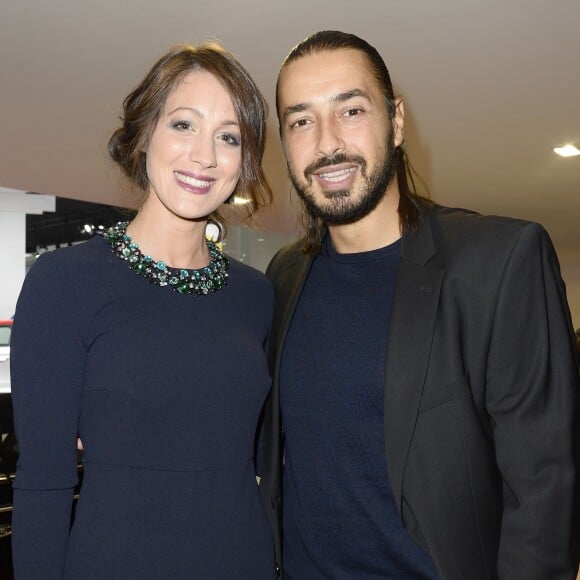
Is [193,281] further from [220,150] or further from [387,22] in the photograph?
[387,22]

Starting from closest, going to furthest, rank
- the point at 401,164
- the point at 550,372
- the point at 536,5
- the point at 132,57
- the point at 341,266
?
the point at 550,372, the point at 341,266, the point at 401,164, the point at 536,5, the point at 132,57

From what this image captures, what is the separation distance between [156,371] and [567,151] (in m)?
5.13

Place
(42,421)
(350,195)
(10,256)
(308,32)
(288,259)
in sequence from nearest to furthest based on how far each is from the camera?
(42,421), (350,195), (288,259), (308,32), (10,256)

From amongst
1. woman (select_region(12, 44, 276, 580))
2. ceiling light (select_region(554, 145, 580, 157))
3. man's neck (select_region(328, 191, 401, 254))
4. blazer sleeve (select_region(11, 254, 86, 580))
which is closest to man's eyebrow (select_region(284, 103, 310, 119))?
woman (select_region(12, 44, 276, 580))

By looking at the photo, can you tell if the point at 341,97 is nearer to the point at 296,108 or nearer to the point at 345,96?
the point at 345,96

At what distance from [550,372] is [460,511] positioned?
1.13 ft

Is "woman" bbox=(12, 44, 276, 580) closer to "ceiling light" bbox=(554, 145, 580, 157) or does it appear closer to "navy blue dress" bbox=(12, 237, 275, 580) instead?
"navy blue dress" bbox=(12, 237, 275, 580)

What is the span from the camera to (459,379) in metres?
1.45

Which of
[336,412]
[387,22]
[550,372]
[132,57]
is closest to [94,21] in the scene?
[132,57]

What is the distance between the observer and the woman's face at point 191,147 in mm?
1592

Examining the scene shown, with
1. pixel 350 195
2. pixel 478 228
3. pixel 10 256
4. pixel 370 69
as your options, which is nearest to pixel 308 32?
pixel 370 69

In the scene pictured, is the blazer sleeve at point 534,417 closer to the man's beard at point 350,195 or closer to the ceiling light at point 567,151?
the man's beard at point 350,195

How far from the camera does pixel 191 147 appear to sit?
1.59 meters

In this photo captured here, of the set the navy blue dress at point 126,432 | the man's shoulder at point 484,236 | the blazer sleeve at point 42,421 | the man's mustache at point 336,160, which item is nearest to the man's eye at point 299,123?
the man's mustache at point 336,160
